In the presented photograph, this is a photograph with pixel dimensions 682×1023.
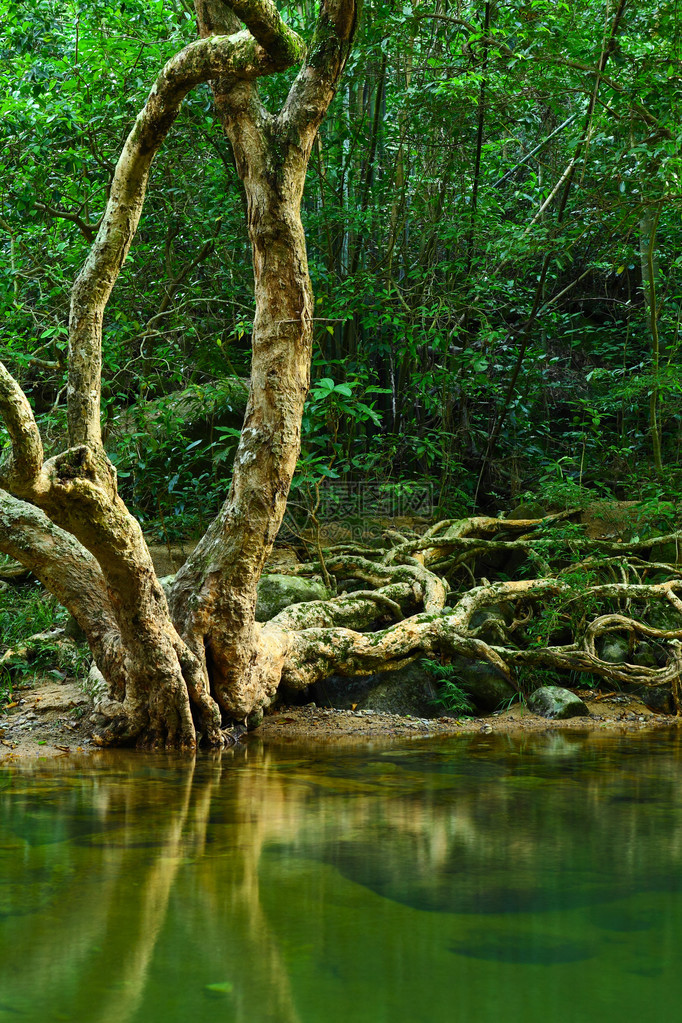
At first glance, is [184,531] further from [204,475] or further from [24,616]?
[24,616]

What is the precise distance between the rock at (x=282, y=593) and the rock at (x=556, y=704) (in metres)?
1.81

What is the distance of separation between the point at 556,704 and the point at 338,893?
4.03 metres

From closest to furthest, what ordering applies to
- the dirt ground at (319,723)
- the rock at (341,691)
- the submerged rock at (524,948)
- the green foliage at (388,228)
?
the submerged rock at (524,948) → the dirt ground at (319,723) → the rock at (341,691) → the green foliage at (388,228)

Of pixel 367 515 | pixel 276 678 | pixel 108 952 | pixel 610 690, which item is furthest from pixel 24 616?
pixel 108 952

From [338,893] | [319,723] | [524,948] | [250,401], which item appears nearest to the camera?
[524,948]

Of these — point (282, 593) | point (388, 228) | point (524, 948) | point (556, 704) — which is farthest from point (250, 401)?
point (388, 228)

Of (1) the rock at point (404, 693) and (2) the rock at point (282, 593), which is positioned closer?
(1) the rock at point (404, 693)

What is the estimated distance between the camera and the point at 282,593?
6910mm

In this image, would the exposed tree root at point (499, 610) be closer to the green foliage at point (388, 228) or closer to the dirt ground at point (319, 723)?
the dirt ground at point (319, 723)

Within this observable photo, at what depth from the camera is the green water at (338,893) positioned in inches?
76.8

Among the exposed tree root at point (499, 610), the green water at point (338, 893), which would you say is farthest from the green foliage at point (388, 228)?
the green water at point (338, 893)

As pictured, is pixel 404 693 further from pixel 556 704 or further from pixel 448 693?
pixel 556 704

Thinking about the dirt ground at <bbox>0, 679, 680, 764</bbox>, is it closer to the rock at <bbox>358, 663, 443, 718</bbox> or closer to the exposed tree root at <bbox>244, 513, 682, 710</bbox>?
the rock at <bbox>358, 663, 443, 718</bbox>

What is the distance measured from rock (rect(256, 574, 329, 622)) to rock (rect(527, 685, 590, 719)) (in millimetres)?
1813
